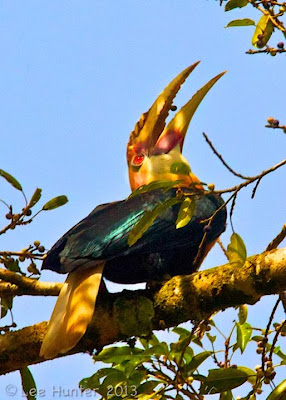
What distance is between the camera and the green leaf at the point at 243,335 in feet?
10.5

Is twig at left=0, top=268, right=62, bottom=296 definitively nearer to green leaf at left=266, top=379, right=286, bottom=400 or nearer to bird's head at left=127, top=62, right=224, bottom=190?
green leaf at left=266, top=379, right=286, bottom=400

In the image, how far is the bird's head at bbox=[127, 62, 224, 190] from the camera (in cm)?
419

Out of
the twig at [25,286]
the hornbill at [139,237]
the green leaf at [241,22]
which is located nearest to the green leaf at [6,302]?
the twig at [25,286]

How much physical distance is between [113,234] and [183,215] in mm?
797

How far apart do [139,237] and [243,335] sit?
837 mm

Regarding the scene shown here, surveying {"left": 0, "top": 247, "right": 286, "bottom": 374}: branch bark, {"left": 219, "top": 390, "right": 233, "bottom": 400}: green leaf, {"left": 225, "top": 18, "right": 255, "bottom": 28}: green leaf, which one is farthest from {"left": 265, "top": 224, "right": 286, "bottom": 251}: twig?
{"left": 225, "top": 18, "right": 255, "bottom": 28}: green leaf

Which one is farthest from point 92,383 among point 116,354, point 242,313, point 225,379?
point 242,313

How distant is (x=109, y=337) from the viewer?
3.01 m

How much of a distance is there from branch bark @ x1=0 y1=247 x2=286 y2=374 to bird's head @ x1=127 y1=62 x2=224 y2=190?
115 centimetres

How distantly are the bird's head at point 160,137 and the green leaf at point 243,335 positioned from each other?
3.71 ft

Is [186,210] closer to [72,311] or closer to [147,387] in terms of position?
[72,311]

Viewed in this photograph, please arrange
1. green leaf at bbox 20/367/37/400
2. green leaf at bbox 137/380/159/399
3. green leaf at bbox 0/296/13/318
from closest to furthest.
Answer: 1. green leaf at bbox 137/380/159/399
2. green leaf at bbox 20/367/37/400
3. green leaf at bbox 0/296/13/318

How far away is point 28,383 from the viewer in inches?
124

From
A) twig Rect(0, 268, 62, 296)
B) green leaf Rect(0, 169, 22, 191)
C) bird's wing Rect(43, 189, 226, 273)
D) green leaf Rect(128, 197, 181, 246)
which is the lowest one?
green leaf Rect(128, 197, 181, 246)
